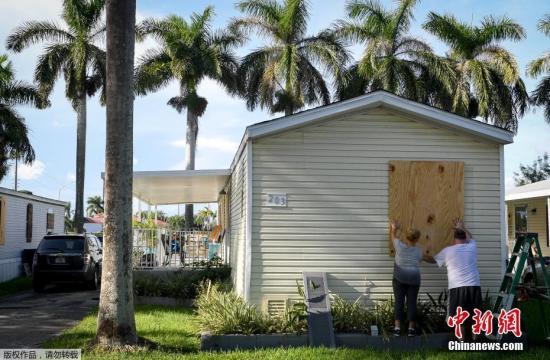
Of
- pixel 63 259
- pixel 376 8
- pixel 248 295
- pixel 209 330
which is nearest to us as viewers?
pixel 209 330

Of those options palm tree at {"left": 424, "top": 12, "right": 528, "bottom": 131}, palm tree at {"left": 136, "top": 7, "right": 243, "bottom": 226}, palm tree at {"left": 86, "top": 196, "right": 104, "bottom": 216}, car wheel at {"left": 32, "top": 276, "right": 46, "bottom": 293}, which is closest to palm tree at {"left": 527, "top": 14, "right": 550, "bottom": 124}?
palm tree at {"left": 424, "top": 12, "right": 528, "bottom": 131}

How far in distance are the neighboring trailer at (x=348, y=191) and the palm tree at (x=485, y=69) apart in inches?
674

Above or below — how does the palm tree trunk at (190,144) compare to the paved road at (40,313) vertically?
above

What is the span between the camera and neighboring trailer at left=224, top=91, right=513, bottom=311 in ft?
29.8

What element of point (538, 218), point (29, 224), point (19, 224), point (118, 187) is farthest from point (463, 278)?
point (29, 224)

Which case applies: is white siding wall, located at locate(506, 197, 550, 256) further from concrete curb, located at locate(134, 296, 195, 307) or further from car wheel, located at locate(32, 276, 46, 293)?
car wheel, located at locate(32, 276, 46, 293)

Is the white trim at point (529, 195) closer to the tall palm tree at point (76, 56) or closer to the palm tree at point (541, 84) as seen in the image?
the palm tree at point (541, 84)

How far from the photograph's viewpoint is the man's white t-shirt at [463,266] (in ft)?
26.6

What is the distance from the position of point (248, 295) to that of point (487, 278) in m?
3.73

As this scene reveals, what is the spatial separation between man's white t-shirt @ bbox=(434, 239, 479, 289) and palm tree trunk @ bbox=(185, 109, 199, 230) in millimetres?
21988

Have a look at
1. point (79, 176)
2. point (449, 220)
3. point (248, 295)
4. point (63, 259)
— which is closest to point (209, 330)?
point (248, 295)

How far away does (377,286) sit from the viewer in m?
9.17

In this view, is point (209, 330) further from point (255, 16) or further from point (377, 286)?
point (255, 16)

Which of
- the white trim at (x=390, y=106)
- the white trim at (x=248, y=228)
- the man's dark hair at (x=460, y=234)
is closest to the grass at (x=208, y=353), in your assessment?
the white trim at (x=248, y=228)
